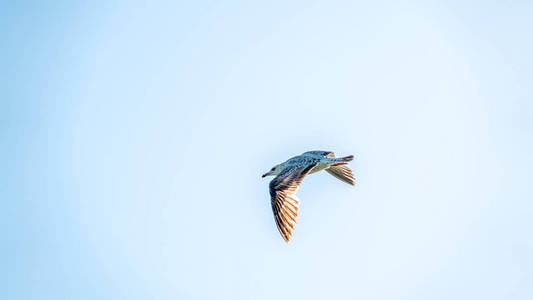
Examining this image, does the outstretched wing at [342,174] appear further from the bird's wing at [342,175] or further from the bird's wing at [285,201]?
the bird's wing at [285,201]

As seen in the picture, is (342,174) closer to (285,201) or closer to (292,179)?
(292,179)

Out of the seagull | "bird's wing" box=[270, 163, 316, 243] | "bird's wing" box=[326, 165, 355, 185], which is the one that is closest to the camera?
"bird's wing" box=[270, 163, 316, 243]

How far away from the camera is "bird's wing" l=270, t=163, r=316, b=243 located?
85.6ft

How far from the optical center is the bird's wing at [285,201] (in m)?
26.1

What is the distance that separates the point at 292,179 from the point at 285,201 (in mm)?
1500

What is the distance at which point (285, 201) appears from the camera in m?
26.6

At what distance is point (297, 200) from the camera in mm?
26781

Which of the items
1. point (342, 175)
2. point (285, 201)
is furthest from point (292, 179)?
point (342, 175)

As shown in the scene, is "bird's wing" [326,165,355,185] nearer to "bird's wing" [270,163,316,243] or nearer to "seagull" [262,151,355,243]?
"seagull" [262,151,355,243]

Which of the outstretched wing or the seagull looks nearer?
the seagull

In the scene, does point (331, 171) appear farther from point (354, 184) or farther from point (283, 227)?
point (283, 227)

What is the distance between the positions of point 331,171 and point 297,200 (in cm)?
679

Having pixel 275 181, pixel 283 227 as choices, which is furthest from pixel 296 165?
pixel 283 227

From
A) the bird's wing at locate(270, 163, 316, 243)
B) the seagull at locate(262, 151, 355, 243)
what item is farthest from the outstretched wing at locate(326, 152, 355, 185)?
the bird's wing at locate(270, 163, 316, 243)
